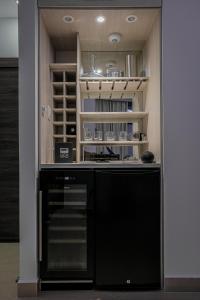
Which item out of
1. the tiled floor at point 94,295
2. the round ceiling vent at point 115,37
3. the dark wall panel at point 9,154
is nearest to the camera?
the tiled floor at point 94,295

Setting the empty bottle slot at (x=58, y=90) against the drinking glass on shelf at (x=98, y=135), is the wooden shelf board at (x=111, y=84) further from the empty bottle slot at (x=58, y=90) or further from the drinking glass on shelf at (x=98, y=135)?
the drinking glass on shelf at (x=98, y=135)

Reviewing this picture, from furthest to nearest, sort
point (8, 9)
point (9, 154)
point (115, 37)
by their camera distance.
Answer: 1. point (9, 154)
2. point (8, 9)
3. point (115, 37)

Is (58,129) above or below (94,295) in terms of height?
above

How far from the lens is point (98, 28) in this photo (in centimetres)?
307

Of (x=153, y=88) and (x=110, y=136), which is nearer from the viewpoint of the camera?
(x=153, y=88)

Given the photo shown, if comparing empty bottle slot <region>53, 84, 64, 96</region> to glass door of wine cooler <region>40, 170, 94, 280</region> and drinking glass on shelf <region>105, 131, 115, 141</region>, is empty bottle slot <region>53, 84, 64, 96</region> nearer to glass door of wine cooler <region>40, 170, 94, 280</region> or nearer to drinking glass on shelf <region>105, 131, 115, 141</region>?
A: drinking glass on shelf <region>105, 131, 115, 141</region>

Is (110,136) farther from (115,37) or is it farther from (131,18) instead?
(131,18)

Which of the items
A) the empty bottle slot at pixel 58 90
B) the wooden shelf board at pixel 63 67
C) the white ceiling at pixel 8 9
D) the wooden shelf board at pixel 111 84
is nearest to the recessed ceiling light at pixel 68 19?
the wooden shelf board at pixel 63 67

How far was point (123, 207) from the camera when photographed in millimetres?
2568

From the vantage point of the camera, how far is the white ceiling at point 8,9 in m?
3.83

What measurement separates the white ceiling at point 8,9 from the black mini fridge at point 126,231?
2.83 metres

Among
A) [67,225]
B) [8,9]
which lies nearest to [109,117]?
[67,225]

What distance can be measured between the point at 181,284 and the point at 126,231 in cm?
70

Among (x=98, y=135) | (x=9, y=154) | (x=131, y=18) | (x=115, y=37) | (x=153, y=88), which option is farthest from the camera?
(x=9, y=154)
